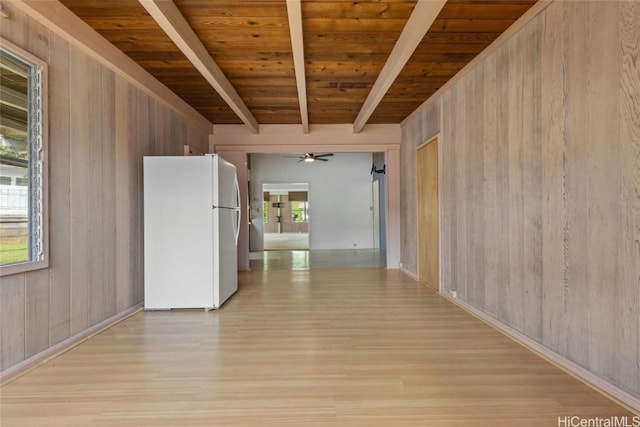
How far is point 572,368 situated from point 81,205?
372cm

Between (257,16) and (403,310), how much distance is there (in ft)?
9.74

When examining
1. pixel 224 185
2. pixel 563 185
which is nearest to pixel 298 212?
pixel 224 185

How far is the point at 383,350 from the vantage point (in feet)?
7.57

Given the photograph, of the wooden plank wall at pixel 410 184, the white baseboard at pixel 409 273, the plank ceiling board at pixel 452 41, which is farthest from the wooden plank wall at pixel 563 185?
the white baseboard at pixel 409 273

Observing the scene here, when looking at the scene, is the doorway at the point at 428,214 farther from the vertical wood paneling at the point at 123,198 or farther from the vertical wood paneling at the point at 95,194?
the vertical wood paneling at the point at 95,194

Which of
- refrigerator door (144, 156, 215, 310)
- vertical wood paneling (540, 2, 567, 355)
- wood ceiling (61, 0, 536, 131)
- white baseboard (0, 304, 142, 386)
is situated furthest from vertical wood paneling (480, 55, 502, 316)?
white baseboard (0, 304, 142, 386)

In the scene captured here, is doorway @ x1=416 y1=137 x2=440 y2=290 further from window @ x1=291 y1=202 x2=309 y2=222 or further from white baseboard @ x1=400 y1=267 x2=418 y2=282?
window @ x1=291 y1=202 x2=309 y2=222

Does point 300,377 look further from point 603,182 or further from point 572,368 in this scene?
point 603,182

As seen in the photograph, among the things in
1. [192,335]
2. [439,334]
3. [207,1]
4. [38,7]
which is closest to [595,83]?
[439,334]

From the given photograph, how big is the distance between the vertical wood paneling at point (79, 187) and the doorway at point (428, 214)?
12.2 ft

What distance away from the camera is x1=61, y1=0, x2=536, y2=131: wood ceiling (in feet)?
7.51

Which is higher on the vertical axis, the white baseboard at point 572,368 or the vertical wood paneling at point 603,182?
the vertical wood paneling at point 603,182

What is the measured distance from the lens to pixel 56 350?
2.28 m

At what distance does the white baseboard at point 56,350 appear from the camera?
1943 millimetres
